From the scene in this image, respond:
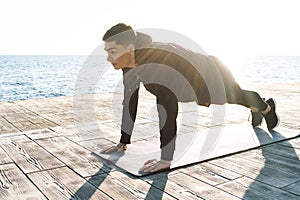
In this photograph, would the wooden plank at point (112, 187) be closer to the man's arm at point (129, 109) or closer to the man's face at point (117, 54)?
the man's arm at point (129, 109)

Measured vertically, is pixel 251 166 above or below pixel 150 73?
below

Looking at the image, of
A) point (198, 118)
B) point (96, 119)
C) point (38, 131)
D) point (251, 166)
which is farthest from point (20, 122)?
point (251, 166)

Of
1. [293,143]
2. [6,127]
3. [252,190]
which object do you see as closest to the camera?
[252,190]

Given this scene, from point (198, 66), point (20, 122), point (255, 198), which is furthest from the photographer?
point (20, 122)

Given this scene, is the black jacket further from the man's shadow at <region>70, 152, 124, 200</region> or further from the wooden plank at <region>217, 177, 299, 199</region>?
the wooden plank at <region>217, 177, 299, 199</region>

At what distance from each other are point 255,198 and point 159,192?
620mm

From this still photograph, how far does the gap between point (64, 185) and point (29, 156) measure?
2.75ft

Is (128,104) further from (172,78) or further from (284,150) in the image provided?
(284,150)

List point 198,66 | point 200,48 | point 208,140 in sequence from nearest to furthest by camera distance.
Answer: point 200,48 < point 198,66 < point 208,140

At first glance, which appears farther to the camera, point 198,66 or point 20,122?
point 20,122

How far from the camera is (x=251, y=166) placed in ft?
8.50

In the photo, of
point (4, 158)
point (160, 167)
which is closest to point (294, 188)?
point (160, 167)

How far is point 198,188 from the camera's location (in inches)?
85.4

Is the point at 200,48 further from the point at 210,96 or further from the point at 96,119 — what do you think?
the point at 96,119
